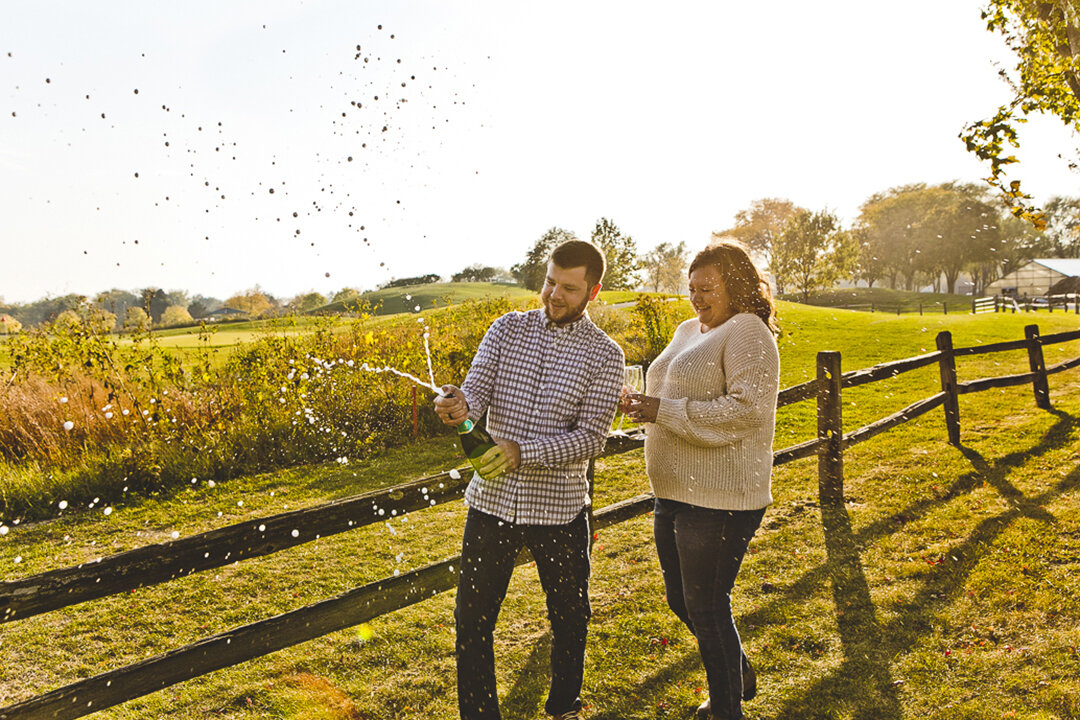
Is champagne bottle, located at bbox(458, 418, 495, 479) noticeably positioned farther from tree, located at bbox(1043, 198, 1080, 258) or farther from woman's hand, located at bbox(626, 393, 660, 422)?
tree, located at bbox(1043, 198, 1080, 258)

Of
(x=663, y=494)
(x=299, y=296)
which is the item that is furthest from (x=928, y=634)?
(x=299, y=296)

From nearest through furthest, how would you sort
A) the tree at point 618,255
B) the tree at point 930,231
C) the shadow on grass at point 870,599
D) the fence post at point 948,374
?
1. the shadow on grass at point 870,599
2. the fence post at point 948,374
3. the tree at point 618,255
4. the tree at point 930,231

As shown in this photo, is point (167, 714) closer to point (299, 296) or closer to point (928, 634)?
point (928, 634)

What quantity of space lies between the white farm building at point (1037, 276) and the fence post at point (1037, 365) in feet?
190

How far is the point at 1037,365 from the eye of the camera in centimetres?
1100

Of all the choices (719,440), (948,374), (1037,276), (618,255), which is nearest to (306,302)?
(948,374)

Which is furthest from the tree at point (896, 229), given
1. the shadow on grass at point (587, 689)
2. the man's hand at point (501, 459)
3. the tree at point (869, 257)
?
the man's hand at point (501, 459)

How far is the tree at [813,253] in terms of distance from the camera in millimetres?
48688

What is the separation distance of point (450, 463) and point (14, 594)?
7.34 m

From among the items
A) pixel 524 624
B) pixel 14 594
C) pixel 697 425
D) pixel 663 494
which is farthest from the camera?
pixel 524 624

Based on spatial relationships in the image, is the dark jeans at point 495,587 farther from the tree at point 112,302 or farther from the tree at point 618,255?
the tree at point 618,255

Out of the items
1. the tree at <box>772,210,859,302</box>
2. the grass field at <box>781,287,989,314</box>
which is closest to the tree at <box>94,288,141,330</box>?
the grass field at <box>781,287,989,314</box>

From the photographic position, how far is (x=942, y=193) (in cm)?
6644

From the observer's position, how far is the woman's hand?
3188 millimetres
